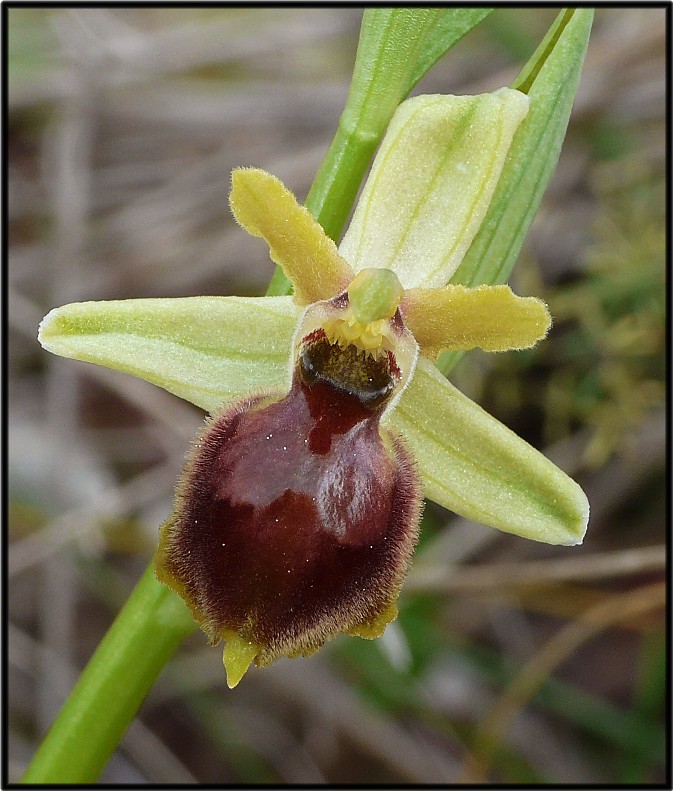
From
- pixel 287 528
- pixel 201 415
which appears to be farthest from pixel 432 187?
pixel 201 415

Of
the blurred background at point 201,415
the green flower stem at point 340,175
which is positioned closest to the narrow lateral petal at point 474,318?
the green flower stem at point 340,175

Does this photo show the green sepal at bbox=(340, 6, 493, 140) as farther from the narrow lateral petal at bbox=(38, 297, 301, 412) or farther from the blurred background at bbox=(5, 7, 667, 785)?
the blurred background at bbox=(5, 7, 667, 785)

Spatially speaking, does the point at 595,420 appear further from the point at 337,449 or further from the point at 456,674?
the point at 337,449

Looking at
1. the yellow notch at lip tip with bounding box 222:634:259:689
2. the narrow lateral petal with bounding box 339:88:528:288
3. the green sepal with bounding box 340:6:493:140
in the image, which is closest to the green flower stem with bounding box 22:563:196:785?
the yellow notch at lip tip with bounding box 222:634:259:689

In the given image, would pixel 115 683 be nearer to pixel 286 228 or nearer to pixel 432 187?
pixel 286 228

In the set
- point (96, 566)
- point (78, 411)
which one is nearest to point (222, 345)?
point (96, 566)

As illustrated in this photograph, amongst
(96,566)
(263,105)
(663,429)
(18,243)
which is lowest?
(96,566)

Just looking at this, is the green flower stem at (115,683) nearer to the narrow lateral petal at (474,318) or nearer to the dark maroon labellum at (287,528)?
the dark maroon labellum at (287,528)
